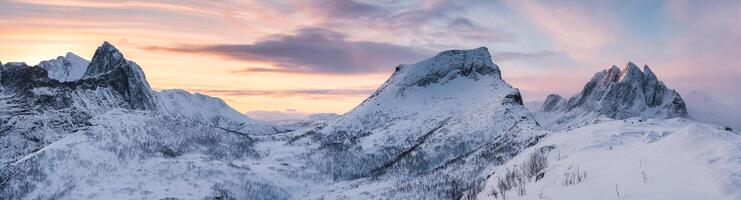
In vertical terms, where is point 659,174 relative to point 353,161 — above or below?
above

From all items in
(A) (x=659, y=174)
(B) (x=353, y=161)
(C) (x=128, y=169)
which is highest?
(A) (x=659, y=174)

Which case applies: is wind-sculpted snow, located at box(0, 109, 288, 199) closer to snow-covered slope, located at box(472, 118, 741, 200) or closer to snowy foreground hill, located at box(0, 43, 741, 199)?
snowy foreground hill, located at box(0, 43, 741, 199)

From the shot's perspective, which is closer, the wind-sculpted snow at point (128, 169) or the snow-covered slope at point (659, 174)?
the snow-covered slope at point (659, 174)

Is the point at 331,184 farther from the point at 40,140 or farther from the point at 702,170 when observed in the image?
the point at 702,170

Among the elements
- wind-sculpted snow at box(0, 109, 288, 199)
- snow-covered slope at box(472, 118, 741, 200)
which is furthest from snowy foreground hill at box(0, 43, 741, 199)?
wind-sculpted snow at box(0, 109, 288, 199)

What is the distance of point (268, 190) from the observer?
465 feet

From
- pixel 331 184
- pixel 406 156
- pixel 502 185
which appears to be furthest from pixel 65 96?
pixel 502 185

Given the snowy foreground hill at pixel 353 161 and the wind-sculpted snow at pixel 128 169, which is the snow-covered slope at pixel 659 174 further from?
the wind-sculpted snow at pixel 128 169

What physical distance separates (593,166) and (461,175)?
81614mm

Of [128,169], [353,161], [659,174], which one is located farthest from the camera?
[353,161]

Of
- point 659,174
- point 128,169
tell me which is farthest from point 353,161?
point 659,174

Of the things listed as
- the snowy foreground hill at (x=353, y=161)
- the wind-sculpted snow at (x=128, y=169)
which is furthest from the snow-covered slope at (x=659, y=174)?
the wind-sculpted snow at (x=128, y=169)

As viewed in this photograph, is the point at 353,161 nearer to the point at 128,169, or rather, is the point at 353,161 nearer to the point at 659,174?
the point at 128,169

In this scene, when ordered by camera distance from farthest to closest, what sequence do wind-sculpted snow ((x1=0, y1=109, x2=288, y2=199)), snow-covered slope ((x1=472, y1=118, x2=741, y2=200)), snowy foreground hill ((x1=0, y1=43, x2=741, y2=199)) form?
wind-sculpted snow ((x1=0, y1=109, x2=288, y2=199)) < snowy foreground hill ((x1=0, y1=43, x2=741, y2=199)) < snow-covered slope ((x1=472, y1=118, x2=741, y2=200))
